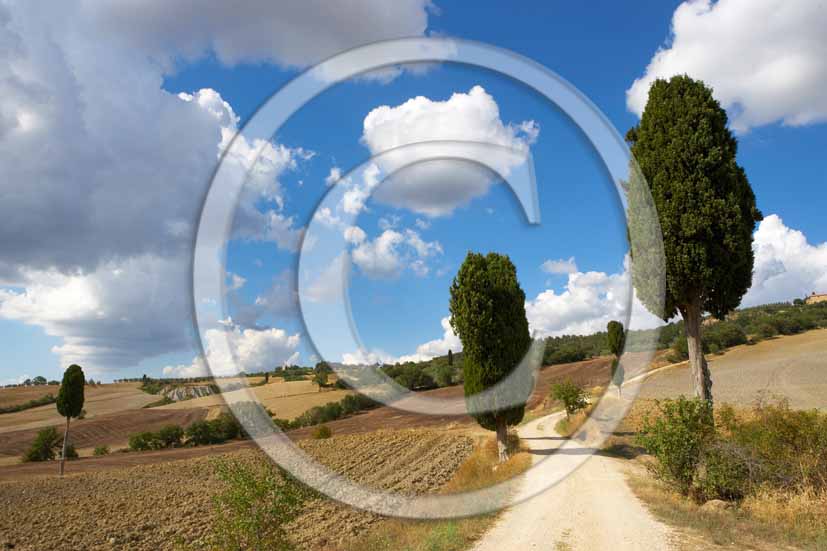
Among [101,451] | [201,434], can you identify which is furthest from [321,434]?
[101,451]

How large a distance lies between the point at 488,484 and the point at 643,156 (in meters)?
12.6

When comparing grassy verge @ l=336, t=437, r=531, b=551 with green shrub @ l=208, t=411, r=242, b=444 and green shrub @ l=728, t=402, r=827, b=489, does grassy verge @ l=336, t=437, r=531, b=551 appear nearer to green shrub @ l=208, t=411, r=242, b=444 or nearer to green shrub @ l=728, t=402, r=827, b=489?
green shrub @ l=728, t=402, r=827, b=489

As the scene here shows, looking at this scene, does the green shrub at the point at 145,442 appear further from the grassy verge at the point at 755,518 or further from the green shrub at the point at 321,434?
the grassy verge at the point at 755,518

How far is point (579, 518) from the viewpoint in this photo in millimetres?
10500

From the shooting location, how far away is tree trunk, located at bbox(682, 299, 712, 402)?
49.6ft

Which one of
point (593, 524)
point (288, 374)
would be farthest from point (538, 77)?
point (288, 374)

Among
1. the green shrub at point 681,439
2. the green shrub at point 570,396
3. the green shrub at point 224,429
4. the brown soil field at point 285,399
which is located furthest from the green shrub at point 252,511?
the brown soil field at point 285,399

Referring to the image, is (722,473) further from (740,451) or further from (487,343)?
(487,343)

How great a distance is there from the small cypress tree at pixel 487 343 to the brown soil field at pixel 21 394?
311 ft

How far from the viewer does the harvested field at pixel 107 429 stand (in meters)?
55.1

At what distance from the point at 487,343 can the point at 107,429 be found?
6512 centimetres

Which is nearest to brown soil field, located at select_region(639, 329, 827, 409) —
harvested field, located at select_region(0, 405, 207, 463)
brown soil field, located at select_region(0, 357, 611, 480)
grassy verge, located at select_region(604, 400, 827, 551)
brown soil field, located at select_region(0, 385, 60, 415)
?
brown soil field, located at select_region(0, 357, 611, 480)

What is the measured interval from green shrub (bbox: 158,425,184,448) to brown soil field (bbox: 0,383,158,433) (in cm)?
2330

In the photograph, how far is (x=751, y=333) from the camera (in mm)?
73875
